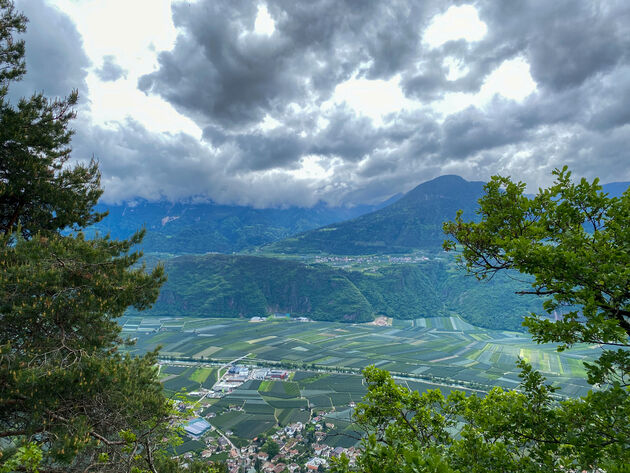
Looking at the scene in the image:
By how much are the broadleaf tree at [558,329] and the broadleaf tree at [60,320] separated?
7070 mm

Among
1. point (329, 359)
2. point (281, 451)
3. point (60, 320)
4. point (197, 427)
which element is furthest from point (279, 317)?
point (60, 320)

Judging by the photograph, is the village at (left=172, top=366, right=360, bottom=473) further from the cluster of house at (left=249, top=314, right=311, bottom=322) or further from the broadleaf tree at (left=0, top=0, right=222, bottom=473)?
the cluster of house at (left=249, top=314, right=311, bottom=322)

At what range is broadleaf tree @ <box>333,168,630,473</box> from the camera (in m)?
4.80

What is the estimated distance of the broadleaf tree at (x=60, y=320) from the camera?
8.22 metres

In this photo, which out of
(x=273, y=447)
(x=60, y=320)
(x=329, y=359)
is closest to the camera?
(x=60, y=320)

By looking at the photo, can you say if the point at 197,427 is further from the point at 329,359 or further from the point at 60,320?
the point at 60,320

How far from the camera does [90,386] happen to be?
890cm

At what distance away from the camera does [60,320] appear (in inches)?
401

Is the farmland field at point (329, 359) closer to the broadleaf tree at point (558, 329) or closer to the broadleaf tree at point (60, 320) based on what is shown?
the broadleaf tree at point (60, 320)

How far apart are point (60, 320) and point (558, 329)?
47.4 ft

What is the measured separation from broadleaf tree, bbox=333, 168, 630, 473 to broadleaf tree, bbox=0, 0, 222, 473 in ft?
23.2

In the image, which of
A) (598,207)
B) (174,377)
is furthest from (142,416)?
(174,377)

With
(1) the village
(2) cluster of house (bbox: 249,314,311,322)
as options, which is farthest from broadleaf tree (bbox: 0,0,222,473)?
(2) cluster of house (bbox: 249,314,311,322)

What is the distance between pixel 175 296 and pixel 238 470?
178 m
